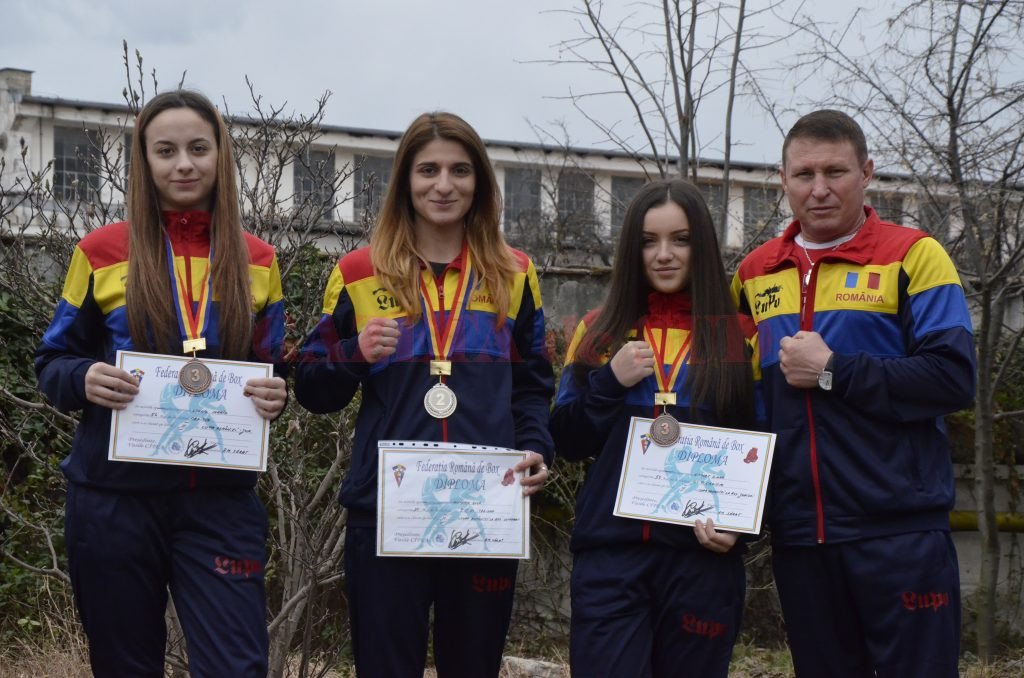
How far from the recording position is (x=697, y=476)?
145 inches

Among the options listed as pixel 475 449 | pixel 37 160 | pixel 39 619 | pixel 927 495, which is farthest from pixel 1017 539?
pixel 37 160

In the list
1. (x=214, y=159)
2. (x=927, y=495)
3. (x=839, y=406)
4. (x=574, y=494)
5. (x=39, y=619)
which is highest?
(x=214, y=159)

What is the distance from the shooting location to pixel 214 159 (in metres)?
3.73

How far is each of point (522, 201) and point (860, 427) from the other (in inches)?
971

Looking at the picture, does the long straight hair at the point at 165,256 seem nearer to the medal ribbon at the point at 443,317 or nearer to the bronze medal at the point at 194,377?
the bronze medal at the point at 194,377

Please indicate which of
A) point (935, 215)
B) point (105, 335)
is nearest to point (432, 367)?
point (105, 335)

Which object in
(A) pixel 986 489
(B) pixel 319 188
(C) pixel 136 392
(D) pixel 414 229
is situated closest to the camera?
(C) pixel 136 392

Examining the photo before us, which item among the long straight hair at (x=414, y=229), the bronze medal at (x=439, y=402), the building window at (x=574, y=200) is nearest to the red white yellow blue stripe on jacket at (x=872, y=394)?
the long straight hair at (x=414, y=229)

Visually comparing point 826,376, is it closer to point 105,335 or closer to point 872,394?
point 872,394

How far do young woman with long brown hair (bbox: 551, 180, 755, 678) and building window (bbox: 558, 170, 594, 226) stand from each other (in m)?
13.6

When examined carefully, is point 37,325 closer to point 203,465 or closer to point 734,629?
point 203,465

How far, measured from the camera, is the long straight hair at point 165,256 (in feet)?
11.5

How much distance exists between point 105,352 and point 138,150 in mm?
625
